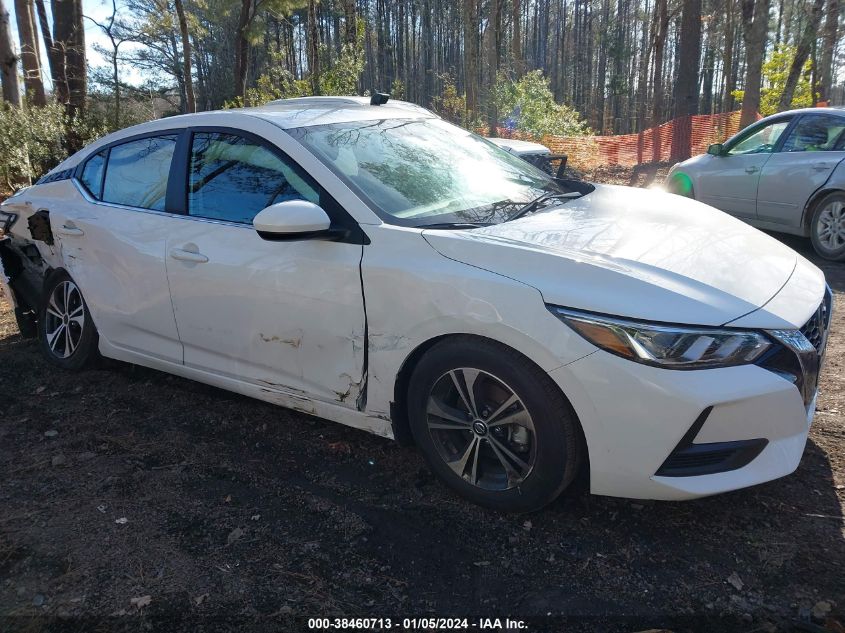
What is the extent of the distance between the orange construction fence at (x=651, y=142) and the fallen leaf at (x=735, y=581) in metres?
16.4

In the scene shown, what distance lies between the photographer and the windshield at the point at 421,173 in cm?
304

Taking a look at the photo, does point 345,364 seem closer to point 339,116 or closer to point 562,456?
point 562,456

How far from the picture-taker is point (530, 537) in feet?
8.56

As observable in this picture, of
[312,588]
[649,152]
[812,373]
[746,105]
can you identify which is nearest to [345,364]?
[312,588]

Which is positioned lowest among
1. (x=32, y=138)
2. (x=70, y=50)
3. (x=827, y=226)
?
(x=827, y=226)

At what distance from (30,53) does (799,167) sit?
1481 cm

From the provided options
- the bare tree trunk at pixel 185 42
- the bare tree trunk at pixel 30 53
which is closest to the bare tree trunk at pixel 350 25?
the bare tree trunk at pixel 185 42

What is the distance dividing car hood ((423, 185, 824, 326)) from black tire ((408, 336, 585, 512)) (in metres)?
0.31

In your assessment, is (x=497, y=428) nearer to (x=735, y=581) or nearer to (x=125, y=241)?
(x=735, y=581)

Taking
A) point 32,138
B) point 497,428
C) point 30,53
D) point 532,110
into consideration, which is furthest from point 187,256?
point 532,110

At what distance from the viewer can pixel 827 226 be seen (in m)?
6.83

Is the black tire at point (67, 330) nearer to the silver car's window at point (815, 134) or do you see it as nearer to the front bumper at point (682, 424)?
the front bumper at point (682, 424)

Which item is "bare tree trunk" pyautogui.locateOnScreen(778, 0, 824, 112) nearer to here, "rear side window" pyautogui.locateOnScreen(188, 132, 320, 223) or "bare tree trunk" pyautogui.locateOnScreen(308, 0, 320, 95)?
"bare tree trunk" pyautogui.locateOnScreen(308, 0, 320, 95)

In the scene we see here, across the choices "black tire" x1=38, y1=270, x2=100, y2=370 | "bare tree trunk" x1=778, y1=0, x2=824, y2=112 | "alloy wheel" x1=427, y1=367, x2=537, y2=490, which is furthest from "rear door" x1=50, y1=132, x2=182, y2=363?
"bare tree trunk" x1=778, y1=0, x2=824, y2=112
